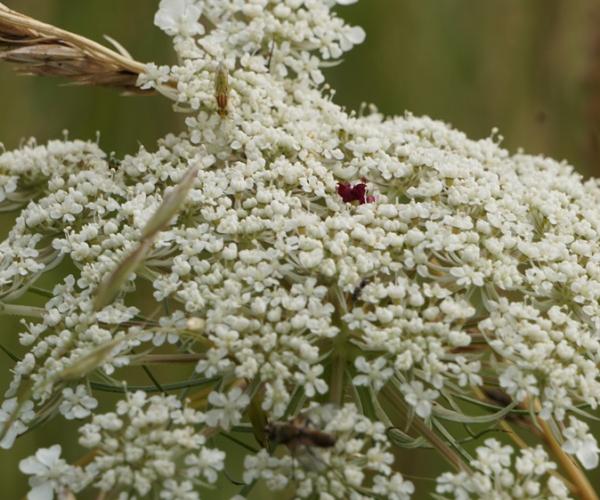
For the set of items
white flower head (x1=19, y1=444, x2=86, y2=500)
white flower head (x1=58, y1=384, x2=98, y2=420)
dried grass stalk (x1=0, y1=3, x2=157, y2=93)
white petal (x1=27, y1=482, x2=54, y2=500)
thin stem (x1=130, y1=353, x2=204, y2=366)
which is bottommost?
white petal (x1=27, y1=482, x2=54, y2=500)

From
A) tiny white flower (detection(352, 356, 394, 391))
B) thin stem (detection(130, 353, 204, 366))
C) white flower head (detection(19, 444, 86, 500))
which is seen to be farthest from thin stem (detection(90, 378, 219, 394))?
tiny white flower (detection(352, 356, 394, 391))

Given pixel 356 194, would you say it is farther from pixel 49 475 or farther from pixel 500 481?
pixel 49 475

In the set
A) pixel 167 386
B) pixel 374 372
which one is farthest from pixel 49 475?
pixel 374 372

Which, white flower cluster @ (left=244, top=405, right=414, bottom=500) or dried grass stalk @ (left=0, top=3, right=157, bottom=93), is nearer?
white flower cluster @ (left=244, top=405, right=414, bottom=500)

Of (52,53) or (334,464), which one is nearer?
(334,464)

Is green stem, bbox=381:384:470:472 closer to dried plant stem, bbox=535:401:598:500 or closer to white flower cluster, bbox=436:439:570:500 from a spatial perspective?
white flower cluster, bbox=436:439:570:500

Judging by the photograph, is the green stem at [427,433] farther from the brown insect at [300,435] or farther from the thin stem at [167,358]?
the thin stem at [167,358]
